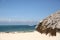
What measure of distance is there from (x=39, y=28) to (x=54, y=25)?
12.6 ft

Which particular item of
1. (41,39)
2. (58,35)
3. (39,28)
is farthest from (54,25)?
(39,28)

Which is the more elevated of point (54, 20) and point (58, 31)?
point (54, 20)

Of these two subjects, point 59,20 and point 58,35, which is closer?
point 58,35

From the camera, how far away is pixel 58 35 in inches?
466

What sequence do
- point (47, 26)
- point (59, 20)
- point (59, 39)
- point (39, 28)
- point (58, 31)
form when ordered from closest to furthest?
point (59, 39), point (58, 31), point (59, 20), point (47, 26), point (39, 28)

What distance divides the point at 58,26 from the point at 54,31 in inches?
24.7

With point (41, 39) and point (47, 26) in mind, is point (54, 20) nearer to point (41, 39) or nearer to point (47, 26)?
point (47, 26)

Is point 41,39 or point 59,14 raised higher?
point 59,14

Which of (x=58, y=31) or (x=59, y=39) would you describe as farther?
(x=58, y=31)

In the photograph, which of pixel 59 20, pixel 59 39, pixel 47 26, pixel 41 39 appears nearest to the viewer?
pixel 59 39

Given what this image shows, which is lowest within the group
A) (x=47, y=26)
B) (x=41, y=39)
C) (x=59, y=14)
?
(x=41, y=39)

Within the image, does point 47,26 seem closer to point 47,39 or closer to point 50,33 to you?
point 50,33

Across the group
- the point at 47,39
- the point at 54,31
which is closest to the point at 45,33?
the point at 54,31

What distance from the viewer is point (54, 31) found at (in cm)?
1271
